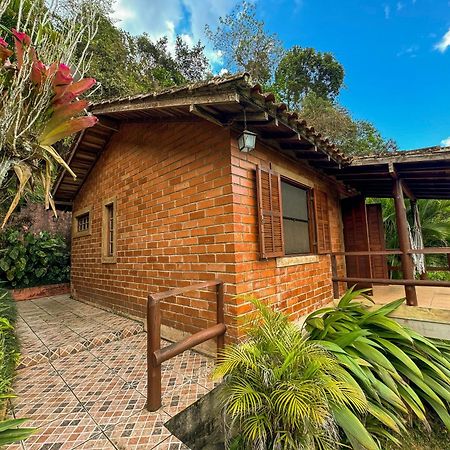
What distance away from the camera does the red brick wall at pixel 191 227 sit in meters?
3.40

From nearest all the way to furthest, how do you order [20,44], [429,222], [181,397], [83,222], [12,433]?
[12,433]
[20,44]
[181,397]
[83,222]
[429,222]

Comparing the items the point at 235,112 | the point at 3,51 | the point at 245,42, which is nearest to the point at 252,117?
the point at 235,112

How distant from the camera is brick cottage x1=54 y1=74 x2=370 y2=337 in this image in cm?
330

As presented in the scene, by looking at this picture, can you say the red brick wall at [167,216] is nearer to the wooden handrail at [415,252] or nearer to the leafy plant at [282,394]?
the leafy plant at [282,394]

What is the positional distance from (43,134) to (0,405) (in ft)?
8.04

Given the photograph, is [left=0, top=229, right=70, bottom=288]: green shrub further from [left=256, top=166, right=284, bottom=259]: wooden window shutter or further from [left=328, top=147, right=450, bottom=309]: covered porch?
[left=328, top=147, right=450, bottom=309]: covered porch

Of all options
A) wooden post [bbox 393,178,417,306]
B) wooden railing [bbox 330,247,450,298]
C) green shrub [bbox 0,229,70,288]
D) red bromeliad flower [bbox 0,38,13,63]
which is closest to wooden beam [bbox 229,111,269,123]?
red bromeliad flower [bbox 0,38,13,63]

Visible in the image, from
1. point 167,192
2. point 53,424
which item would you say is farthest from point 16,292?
point 53,424

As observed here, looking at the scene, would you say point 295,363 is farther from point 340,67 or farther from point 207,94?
point 340,67

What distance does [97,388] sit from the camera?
2707 mm

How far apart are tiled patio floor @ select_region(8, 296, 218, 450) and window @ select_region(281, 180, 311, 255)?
2.43 m

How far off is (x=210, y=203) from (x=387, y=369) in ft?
10.4

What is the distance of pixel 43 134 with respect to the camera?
6.94ft

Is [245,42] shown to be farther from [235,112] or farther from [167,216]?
[167,216]
